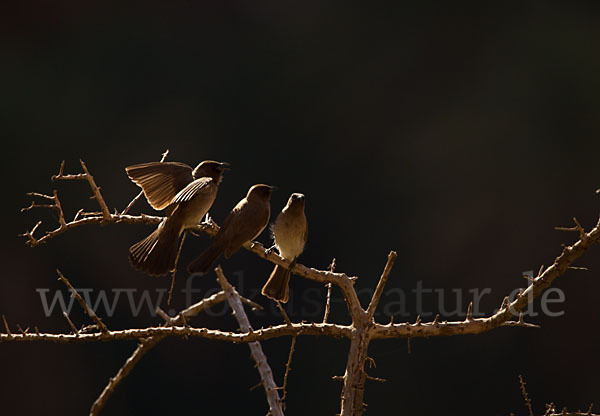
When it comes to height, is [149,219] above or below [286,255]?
above

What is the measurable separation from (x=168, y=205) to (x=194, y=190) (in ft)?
0.51

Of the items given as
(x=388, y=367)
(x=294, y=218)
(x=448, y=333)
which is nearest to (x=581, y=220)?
(x=388, y=367)

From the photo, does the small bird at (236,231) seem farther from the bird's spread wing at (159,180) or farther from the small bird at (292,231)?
the small bird at (292,231)

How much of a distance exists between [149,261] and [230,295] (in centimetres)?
46

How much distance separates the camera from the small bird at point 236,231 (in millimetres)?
1915

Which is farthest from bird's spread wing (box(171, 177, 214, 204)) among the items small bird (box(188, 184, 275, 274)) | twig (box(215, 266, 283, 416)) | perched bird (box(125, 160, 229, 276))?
twig (box(215, 266, 283, 416))

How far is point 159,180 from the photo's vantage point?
2.26 m

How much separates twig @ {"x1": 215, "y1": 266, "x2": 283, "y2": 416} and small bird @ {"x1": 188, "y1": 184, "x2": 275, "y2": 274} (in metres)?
0.22

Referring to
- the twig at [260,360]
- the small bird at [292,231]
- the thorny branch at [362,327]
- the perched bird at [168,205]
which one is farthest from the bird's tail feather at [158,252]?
the small bird at [292,231]

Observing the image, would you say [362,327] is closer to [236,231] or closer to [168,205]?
[236,231]

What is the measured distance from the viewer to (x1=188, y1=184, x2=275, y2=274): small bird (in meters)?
1.92

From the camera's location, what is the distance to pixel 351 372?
6.05 ft

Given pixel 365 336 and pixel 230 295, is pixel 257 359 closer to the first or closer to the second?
pixel 230 295

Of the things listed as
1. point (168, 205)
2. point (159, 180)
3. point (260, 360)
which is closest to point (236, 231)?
point (168, 205)
